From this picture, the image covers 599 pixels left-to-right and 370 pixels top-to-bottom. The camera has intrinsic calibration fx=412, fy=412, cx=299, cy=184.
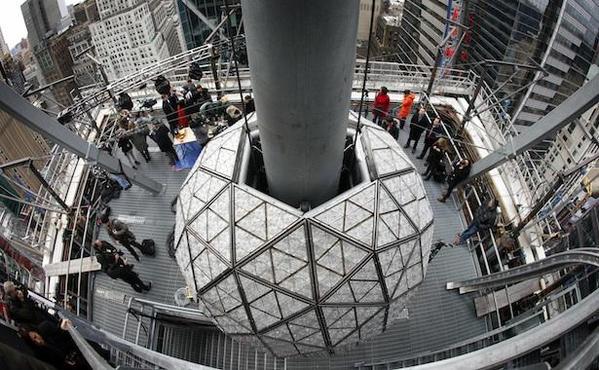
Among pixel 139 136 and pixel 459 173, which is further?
pixel 139 136

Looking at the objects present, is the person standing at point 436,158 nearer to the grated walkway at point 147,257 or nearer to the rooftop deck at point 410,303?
the rooftop deck at point 410,303

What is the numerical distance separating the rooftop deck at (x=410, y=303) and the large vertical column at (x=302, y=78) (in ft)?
21.4

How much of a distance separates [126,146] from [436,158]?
10.1 m

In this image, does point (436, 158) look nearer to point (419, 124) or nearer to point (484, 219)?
point (419, 124)

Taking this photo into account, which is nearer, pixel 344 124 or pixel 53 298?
pixel 344 124

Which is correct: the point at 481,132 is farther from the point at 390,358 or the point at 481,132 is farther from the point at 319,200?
the point at 319,200

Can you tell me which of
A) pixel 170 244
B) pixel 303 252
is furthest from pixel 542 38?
pixel 303 252

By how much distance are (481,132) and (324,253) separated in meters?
10.3

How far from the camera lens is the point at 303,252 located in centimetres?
646

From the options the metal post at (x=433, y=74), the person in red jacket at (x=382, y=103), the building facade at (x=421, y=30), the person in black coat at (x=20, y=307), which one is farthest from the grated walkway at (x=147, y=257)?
the building facade at (x=421, y=30)

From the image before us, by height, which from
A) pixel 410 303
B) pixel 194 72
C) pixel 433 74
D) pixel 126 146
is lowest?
pixel 410 303

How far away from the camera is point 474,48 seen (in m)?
63.4

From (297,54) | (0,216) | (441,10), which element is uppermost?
(441,10)

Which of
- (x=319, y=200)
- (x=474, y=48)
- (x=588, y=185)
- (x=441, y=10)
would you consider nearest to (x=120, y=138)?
(x=319, y=200)
